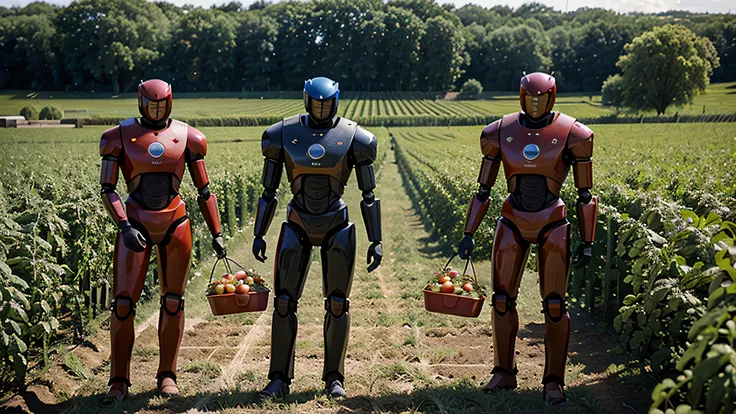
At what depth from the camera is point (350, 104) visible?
52906 mm

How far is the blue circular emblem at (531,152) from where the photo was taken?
564 centimetres

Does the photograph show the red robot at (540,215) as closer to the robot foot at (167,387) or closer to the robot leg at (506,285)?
the robot leg at (506,285)

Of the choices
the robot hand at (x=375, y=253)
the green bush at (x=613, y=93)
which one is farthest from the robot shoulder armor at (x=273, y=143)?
the green bush at (x=613, y=93)

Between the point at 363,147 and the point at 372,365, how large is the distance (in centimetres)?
237

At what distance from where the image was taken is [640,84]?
5103 cm

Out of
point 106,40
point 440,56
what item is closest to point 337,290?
point 106,40

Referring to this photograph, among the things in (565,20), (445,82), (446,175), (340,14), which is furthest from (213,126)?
(565,20)

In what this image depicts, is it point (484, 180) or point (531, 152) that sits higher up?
point (531, 152)

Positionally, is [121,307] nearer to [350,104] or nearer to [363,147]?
[363,147]

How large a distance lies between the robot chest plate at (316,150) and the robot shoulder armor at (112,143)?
56.8 inches

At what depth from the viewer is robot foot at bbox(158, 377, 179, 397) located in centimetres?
580

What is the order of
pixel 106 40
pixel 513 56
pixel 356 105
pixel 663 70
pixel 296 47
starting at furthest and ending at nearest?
1. pixel 513 56
2. pixel 356 105
3. pixel 663 70
4. pixel 296 47
5. pixel 106 40

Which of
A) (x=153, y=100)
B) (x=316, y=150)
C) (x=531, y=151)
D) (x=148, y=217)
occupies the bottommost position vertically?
(x=148, y=217)

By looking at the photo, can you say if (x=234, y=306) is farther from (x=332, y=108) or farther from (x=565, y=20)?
(x=565, y=20)
